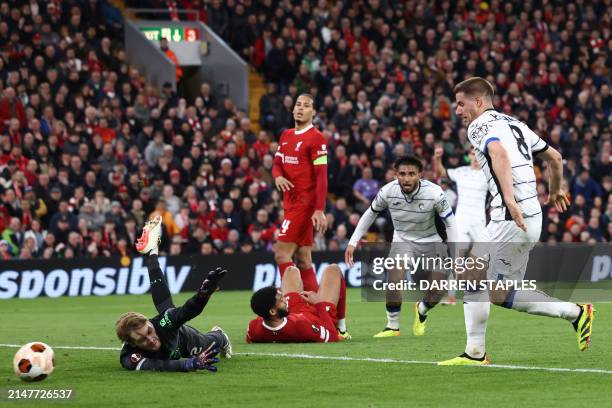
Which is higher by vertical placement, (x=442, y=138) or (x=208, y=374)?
(x=442, y=138)

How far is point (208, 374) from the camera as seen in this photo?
10.2 m

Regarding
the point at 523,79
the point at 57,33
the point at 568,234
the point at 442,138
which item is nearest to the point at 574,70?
the point at 523,79

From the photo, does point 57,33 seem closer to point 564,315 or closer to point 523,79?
point 523,79

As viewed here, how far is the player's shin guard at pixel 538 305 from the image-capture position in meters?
10.6

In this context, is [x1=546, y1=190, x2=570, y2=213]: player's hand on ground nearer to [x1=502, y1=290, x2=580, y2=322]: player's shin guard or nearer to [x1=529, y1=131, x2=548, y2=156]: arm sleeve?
[x1=529, y1=131, x2=548, y2=156]: arm sleeve

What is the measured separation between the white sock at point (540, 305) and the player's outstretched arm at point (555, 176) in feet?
2.70

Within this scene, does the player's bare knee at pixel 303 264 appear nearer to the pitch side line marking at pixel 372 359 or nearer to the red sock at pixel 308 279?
the red sock at pixel 308 279

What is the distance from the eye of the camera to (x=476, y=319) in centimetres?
1041

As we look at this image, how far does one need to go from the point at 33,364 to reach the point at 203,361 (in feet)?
4.46

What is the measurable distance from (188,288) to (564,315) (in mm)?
14097

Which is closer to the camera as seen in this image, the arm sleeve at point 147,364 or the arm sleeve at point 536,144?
the arm sleeve at point 147,364

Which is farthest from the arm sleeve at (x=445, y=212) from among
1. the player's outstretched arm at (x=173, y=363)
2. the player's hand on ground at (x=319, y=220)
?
the player's outstretched arm at (x=173, y=363)

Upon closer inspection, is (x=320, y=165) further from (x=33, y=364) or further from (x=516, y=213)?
(x=33, y=364)

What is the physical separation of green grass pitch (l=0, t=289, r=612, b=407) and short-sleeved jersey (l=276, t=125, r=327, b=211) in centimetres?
169
